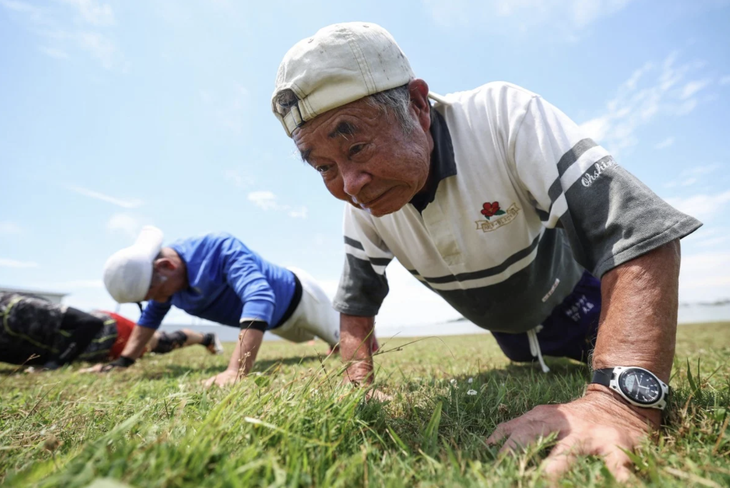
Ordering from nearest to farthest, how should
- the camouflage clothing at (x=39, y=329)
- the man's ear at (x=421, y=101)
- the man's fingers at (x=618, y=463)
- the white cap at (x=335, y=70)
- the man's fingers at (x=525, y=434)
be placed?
1. the man's fingers at (x=618, y=463)
2. the man's fingers at (x=525, y=434)
3. the white cap at (x=335, y=70)
4. the man's ear at (x=421, y=101)
5. the camouflage clothing at (x=39, y=329)

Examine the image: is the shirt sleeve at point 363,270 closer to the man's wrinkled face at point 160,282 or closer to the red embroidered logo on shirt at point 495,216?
the red embroidered logo on shirt at point 495,216

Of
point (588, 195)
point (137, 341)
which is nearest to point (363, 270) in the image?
point (588, 195)

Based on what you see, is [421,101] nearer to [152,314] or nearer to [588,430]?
[588,430]

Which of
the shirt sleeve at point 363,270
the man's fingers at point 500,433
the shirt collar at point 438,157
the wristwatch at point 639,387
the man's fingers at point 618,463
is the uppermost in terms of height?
the shirt collar at point 438,157

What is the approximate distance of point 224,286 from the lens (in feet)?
13.0

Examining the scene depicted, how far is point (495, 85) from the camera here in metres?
1.69

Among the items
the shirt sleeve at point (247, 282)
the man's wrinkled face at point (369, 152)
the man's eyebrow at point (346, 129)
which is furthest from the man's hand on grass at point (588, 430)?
the shirt sleeve at point (247, 282)

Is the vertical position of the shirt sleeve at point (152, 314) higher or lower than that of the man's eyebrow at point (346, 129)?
lower

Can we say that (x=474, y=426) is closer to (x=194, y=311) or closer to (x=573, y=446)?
(x=573, y=446)

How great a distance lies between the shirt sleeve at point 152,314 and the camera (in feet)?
14.3

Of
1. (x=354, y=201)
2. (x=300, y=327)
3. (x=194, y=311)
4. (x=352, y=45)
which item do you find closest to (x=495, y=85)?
(x=352, y=45)

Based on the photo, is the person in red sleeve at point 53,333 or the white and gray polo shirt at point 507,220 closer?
the white and gray polo shirt at point 507,220

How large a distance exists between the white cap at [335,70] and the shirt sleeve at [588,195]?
23.2 inches

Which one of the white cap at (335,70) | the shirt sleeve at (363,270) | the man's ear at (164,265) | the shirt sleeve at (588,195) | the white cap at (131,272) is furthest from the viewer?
the man's ear at (164,265)
